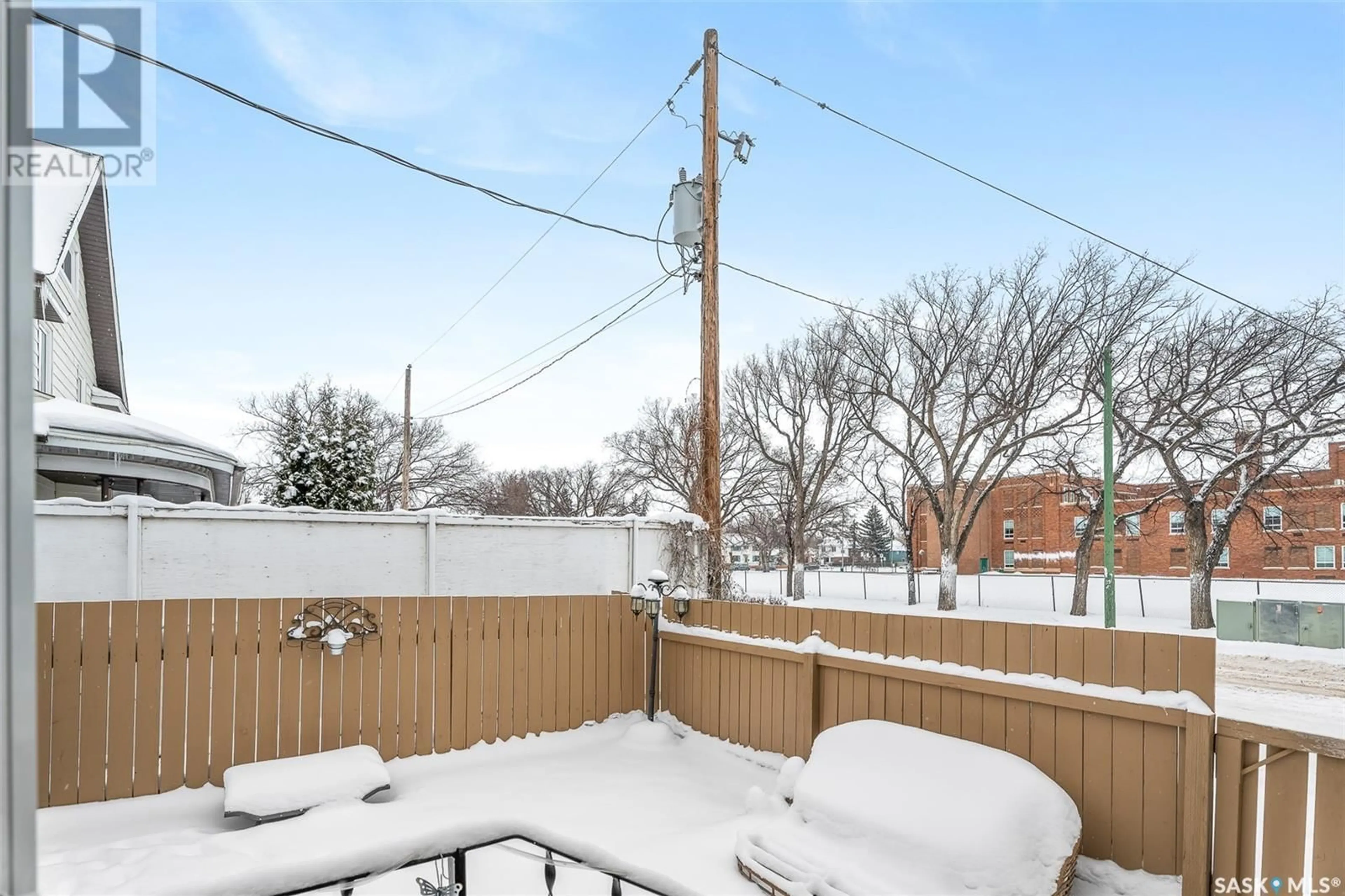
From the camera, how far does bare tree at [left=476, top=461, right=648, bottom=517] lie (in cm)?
3027

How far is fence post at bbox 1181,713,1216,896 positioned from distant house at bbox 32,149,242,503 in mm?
7764

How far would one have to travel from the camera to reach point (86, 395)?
11656mm

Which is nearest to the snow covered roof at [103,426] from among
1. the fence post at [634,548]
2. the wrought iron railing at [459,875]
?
the fence post at [634,548]

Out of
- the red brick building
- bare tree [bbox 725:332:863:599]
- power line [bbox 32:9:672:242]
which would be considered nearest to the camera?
power line [bbox 32:9:672:242]

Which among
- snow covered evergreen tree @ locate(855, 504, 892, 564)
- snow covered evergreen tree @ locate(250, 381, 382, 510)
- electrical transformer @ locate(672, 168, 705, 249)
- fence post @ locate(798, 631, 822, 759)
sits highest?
electrical transformer @ locate(672, 168, 705, 249)

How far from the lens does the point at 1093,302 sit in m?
15.3

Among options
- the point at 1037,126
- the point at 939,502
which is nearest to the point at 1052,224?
the point at 1037,126

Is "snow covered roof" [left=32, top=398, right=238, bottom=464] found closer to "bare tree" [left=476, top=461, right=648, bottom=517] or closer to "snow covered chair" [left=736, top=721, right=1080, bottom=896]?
"snow covered chair" [left=736, top=721, right=1080, bottom=896]

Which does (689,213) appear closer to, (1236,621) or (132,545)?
(132,545)

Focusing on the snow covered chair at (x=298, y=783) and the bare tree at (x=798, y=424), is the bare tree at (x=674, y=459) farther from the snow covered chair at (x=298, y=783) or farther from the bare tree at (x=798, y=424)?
the snow covered chair at (x=298, y=783)

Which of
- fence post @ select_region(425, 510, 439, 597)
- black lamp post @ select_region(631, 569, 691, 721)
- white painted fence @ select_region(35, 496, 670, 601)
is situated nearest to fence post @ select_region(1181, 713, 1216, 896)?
black lamp post @ select_region(631, 569, 691, 721)

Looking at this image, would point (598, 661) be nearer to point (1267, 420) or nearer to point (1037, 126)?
point (1037, 126)

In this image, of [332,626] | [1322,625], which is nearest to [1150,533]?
[1322,625]

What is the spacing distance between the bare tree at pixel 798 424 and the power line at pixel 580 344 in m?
8.22
